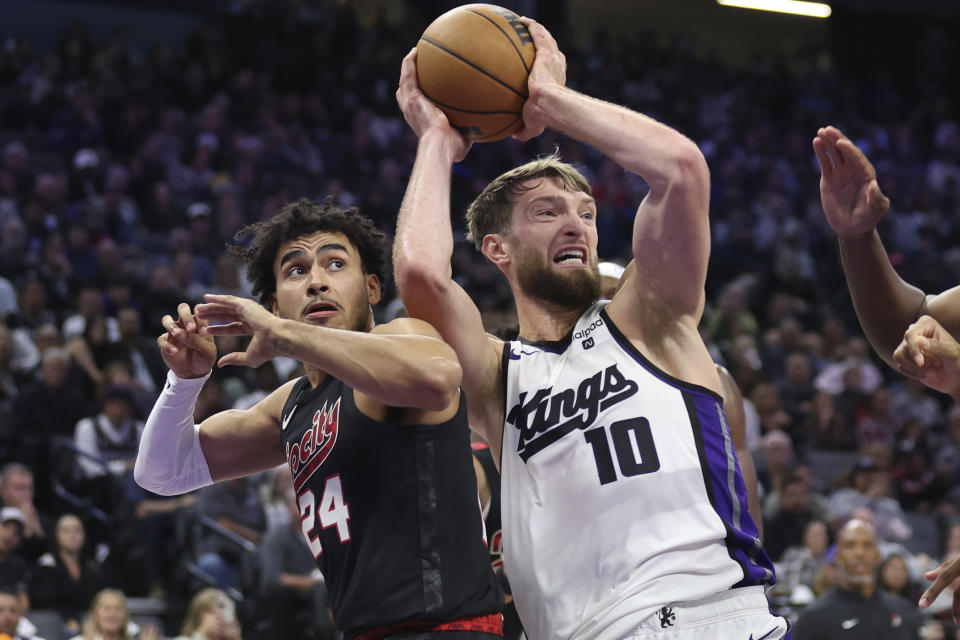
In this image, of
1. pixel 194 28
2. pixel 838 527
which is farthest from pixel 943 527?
pixel 194 28

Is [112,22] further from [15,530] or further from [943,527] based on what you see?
[943,527]

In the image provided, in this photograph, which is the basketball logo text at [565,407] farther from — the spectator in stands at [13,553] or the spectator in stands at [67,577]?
the spectator in stands at [67,577]

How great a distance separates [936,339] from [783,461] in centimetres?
935

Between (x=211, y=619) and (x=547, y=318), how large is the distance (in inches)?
215

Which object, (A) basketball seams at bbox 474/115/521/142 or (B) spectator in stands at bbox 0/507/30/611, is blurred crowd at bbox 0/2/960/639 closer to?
(B) spectator in stands at bbox 0/507/30/611

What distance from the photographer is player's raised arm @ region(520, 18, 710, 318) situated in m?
3.57

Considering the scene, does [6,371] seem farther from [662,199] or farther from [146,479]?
[662,199]

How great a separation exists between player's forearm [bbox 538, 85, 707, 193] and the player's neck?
579mm

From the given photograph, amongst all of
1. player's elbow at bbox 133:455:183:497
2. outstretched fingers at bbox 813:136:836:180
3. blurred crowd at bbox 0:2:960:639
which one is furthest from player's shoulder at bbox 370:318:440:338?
blurred crowd at bbox 0:2:960:639

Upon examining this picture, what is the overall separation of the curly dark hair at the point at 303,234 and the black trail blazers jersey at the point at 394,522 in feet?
2.38

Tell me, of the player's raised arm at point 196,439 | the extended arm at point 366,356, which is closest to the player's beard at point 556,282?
the extended arm at point 366,356

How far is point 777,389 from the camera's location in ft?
47.2

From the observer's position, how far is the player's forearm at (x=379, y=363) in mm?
3227

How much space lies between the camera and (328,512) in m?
3.51
